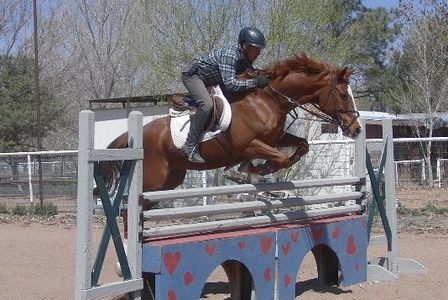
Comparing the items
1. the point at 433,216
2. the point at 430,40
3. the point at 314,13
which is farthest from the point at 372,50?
the point at 433,216

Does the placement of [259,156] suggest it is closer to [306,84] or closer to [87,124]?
[306,84]

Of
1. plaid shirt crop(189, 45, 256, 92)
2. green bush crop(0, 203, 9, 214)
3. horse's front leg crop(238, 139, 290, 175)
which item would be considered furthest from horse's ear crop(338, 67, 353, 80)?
green bush crop(0, 203, 9, 214)

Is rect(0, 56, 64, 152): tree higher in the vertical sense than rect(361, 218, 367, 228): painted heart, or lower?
higher

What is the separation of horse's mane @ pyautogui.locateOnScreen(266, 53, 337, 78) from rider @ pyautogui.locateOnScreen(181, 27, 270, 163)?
179 millimetres

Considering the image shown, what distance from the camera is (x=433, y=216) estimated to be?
43.1 ft

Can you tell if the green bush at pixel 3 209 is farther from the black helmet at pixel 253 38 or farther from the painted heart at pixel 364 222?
the black helmet at pixel 253 38

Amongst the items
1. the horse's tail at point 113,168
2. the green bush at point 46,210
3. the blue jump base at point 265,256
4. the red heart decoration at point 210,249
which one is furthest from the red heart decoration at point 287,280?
the green bush at point 46,210

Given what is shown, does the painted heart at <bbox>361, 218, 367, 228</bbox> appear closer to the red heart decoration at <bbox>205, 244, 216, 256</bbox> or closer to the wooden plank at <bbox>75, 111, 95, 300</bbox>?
the red heart decoration at <bbox>205, 244, 216, 256</bbox>

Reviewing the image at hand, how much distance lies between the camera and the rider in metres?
6.98

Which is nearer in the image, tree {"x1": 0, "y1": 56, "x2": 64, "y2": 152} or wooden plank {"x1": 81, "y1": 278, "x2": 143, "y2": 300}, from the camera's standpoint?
wooden plank {"x1": 81, "y1": 278, "x2": 143, "y2": 300}

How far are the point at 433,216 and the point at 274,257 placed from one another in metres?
7.07

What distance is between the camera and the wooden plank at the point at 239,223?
5.95m

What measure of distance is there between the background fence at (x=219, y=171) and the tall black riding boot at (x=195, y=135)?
18.4ft

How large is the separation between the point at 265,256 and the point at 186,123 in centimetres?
152
